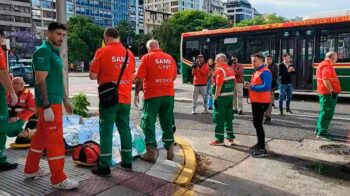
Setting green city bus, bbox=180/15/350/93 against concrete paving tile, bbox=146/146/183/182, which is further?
green city bus, bbox=180/15/350/93

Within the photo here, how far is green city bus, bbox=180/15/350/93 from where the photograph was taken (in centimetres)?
1512

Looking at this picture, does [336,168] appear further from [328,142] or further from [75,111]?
[75,111]

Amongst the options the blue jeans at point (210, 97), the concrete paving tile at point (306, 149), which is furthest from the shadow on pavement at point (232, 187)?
the blue jeans at point (210, 97)

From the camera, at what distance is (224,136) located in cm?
821

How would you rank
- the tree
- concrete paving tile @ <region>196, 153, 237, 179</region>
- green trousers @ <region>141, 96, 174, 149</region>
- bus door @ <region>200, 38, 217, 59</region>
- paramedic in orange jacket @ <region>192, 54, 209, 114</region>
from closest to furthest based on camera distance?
concrete paving tile @ <region>196, 153, 237, 179</region>
green trousers @ <region>141, 96, 174, 149</region>
paramedic in orange jacket @ <region>192, 54, 209, 114</region>
bus door @ <region>200, 38, 217, 59</region>
the tree

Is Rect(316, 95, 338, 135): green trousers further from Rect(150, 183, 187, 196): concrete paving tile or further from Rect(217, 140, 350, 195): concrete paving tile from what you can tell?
Rect(150, 183, 187, 196): concrete paving tile

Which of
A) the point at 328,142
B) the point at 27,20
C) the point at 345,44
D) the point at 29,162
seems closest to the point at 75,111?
the point at 29,162

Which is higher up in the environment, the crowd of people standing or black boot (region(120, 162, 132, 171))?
the crowd of people standing

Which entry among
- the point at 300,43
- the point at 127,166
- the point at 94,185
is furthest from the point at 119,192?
the point at 300,43

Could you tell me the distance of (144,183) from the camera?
5203 millimetres

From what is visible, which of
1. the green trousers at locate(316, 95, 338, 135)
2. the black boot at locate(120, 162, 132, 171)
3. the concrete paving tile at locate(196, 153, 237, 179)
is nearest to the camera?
the black boot at locate(120, 162, 132, 171)

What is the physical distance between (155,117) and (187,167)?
0.93m

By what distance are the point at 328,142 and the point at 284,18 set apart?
7949 centimetres

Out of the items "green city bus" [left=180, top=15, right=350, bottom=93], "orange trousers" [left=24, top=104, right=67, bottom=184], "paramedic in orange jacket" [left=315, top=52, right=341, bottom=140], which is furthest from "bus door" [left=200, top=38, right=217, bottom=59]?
"orange trousers" [left=24, top=104, right=67, bottom=184]
